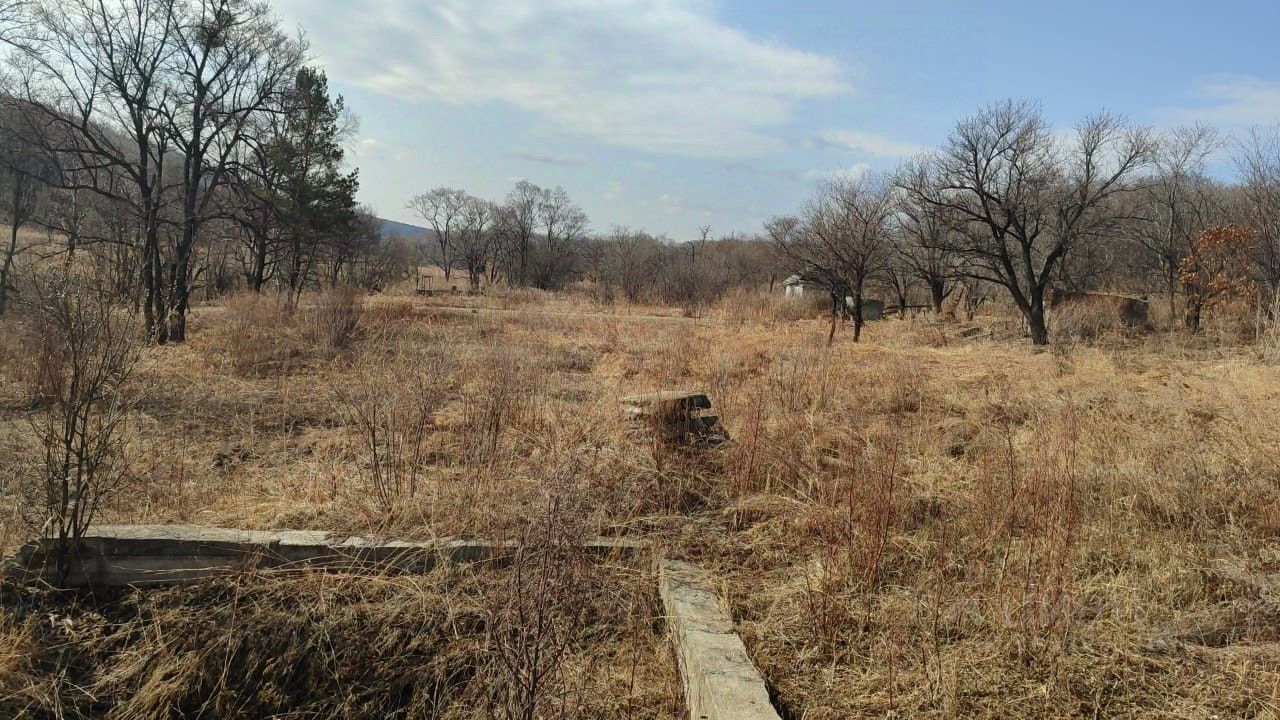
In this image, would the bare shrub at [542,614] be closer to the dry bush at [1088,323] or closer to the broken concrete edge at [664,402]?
the broken concrete edge at [664,402]

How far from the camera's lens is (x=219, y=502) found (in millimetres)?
4598

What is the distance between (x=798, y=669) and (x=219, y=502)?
3922 mm

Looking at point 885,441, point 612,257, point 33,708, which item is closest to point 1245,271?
point 885,441

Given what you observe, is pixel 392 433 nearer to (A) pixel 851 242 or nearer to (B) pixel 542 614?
(B) pixel 542 614

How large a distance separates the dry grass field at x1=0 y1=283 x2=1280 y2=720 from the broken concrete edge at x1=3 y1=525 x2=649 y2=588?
0.46 feet

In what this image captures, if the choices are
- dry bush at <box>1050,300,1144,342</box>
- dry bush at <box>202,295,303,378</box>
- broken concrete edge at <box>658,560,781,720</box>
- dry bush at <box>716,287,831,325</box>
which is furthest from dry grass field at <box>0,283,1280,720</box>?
dry bush at <box>716,287,831,325</box>

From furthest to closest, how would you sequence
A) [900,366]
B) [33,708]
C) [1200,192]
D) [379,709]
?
1. [1200,192]
2. [900,366]
3. [379,709]
4. [33,708]

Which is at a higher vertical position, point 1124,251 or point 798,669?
point 1124,251

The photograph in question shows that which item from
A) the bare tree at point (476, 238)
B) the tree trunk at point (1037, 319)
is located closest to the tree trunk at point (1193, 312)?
the tree trunk at point (1037, 319)

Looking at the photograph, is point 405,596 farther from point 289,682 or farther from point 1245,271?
point 1245,271

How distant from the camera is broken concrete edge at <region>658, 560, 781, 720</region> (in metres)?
2.58

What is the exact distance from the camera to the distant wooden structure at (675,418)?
5526 mm

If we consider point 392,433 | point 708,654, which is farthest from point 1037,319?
point 708,654

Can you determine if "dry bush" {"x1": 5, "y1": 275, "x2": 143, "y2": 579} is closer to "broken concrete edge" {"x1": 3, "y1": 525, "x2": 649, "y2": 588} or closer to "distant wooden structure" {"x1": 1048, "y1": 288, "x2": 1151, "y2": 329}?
"broken concrete edge" {"x1": 3, "y1": 525, "x2": 649, "y2": 588}
